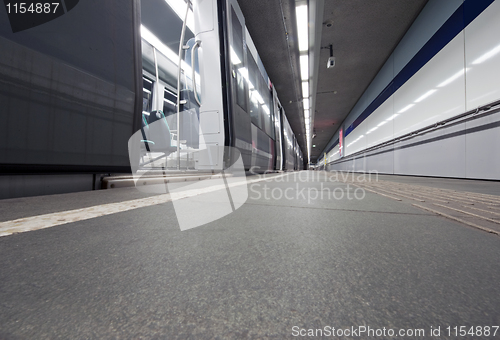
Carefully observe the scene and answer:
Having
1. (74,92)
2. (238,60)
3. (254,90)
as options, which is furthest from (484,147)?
(74,92)

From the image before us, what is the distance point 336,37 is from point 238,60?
3074 mm

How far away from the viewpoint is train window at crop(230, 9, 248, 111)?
374 cm

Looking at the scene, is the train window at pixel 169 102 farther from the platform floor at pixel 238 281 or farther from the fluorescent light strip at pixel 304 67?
the platform floor at pixel 238 281

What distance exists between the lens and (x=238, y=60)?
13.0 feet

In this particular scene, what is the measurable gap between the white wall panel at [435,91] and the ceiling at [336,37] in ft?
4.28

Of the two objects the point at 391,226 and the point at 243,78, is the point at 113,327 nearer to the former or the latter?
the point at 391,226

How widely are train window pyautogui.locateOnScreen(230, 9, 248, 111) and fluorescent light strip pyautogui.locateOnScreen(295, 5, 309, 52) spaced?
5.22 feet

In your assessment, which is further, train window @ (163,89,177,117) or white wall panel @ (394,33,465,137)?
train window @ (163,89,177,117)

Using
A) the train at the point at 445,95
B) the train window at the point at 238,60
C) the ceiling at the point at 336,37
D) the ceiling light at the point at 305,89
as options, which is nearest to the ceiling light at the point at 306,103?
the ceiling light at the point at 305,89

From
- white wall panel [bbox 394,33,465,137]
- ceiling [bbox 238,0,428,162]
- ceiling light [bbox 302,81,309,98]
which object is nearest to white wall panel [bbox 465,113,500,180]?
white wall panel [bbox 394,33,465,137]

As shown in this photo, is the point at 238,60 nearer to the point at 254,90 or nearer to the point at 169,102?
the point at 254,90

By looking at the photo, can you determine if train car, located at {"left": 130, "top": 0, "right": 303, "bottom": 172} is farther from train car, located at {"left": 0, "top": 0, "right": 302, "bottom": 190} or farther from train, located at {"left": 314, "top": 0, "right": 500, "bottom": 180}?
train, located at {"left": 314, "top": 0, "right": 500, "bottom": 180}

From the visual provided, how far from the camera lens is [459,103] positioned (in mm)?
3420

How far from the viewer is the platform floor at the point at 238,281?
25 cm
